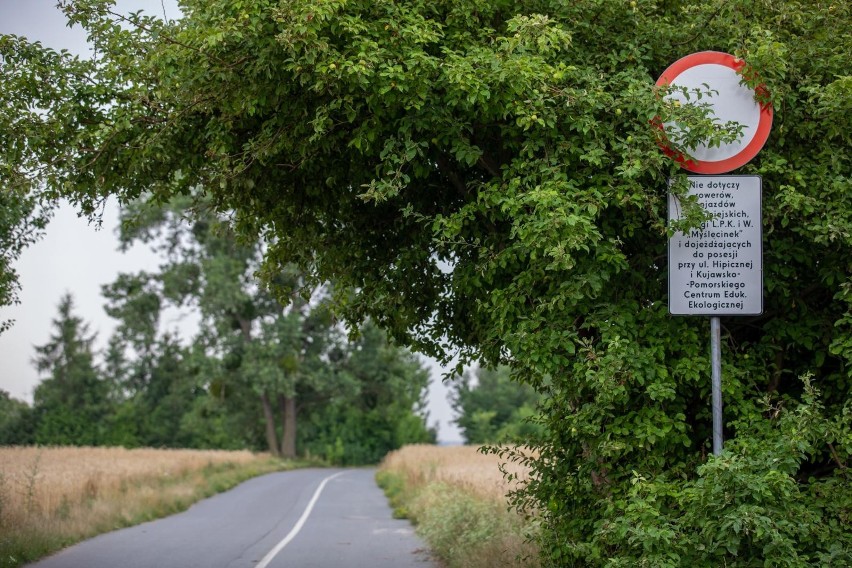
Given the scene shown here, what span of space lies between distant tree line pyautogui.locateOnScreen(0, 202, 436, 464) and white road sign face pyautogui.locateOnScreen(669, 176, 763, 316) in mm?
37795


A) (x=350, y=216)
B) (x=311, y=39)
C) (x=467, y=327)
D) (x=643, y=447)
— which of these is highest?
(x=311, y=39)

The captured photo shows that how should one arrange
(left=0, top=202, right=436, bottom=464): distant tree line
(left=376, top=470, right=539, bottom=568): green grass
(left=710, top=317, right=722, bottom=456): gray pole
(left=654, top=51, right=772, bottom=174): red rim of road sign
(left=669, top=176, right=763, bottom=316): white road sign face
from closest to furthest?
(left=710, top=317, right=722, bottom=456): gray pole < (left=669, top=176, right=763, bottom=316): white road sign face < (left=654, top=51, right=772, bottom=174): red rim of road sign < (left=376, top=470, right=539, bottom=568): green grass < (left=0, top=202, right=436, bottom=464): distant tree line

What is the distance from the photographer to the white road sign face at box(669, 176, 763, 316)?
22.9 ft

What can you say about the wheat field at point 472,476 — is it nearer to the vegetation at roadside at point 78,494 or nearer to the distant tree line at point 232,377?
the vegetation at roadside at point 78,494

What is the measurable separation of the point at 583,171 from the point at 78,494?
15559 millimetres

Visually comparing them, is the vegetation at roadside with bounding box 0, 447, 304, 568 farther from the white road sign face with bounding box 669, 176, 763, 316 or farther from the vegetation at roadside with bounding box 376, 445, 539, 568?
the white road sign face with bounding box 669, 176, 763, 316

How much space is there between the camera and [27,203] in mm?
13055

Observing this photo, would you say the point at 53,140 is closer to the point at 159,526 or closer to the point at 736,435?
the point at 736,435

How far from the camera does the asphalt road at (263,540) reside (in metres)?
12.8

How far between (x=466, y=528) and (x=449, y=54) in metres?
8.24

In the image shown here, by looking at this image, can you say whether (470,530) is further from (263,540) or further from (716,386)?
(716,386)

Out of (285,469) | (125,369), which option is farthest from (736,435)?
(125,369)

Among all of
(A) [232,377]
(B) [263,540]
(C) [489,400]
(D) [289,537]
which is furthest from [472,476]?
(C) [489,400]

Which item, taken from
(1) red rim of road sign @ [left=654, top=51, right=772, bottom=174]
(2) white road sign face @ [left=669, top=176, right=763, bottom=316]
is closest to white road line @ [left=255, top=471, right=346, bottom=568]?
(2) white road sign face @ [left=669, top=176, right=763, bottom=316]
